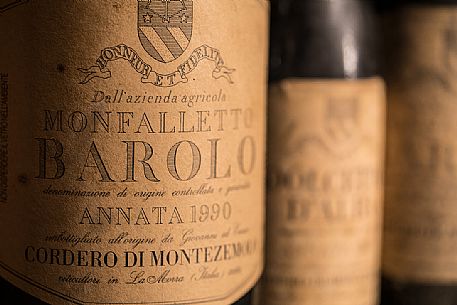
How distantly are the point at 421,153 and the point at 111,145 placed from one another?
323mm

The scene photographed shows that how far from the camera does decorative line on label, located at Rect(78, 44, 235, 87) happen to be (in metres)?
0.54

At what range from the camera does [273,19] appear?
71cm

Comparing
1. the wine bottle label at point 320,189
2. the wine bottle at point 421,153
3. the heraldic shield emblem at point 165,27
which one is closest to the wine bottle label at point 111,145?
the heraldic shield emblem at point 165,27

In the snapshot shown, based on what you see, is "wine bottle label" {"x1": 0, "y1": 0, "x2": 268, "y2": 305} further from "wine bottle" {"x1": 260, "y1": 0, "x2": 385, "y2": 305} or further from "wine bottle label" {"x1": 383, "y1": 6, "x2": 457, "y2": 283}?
"wine bottle label" {"x1": 383, "y1": 6, "x2": 457, "y2": 283}

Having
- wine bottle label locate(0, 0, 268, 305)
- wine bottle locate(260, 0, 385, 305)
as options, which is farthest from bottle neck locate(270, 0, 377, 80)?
wine bottle label locate(0, 0, 268, 305)

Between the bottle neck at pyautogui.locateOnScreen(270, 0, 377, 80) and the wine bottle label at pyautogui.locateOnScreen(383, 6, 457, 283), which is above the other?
the bottle neck at pyautogui.locateOnScreen(270, 0, 377, 80)

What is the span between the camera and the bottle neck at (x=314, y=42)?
70 centimetres

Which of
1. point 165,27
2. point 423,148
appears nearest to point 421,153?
point 423,148

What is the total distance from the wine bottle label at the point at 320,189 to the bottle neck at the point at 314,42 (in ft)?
0.04

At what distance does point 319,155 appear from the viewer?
2.30 ft

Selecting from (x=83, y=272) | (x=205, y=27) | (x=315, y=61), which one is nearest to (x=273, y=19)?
(x=315, y=61)

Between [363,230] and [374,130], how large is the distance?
0.27 feet

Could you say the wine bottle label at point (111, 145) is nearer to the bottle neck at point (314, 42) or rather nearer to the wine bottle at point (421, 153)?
the bottle neck at point (314, 42)

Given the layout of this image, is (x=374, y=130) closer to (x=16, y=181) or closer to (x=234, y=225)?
(x=234, y=225)
